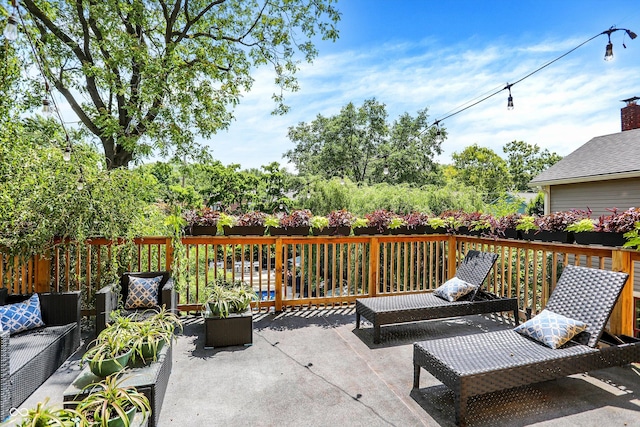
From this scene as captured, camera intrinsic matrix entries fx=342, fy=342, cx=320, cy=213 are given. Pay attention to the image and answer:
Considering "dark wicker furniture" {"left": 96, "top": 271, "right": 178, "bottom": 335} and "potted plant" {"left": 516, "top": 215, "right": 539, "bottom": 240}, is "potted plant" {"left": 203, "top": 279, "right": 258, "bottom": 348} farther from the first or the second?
"potted plant" {"left": 516, "top": 215, "right": 539, "bottom": 240}

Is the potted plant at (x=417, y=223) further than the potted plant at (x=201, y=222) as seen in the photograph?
Yes

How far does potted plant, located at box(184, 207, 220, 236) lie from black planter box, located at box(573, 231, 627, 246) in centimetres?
415

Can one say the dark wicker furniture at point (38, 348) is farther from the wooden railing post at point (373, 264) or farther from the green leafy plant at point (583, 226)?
the green leafy plant at point (583, 226)

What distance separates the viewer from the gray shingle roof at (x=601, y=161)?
327 inches

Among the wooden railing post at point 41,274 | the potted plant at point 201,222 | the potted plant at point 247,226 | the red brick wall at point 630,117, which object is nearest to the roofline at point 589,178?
the red brick wall at point 630,117

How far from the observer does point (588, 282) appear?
3.07m

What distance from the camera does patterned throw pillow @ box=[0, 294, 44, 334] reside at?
2.94m

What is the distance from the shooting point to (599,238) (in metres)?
3.33

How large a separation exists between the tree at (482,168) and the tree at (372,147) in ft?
27.3

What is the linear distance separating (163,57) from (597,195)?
11.4 m

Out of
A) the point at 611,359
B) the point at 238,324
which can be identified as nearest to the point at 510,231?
the point at 611,359

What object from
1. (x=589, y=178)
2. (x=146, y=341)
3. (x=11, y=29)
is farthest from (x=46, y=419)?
(x=589, y=178)

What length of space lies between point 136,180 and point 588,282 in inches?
199

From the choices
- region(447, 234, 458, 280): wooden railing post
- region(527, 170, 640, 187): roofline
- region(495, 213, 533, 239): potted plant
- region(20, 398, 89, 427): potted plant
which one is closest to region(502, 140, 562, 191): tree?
region(527, 170, 640, 187): roofline
